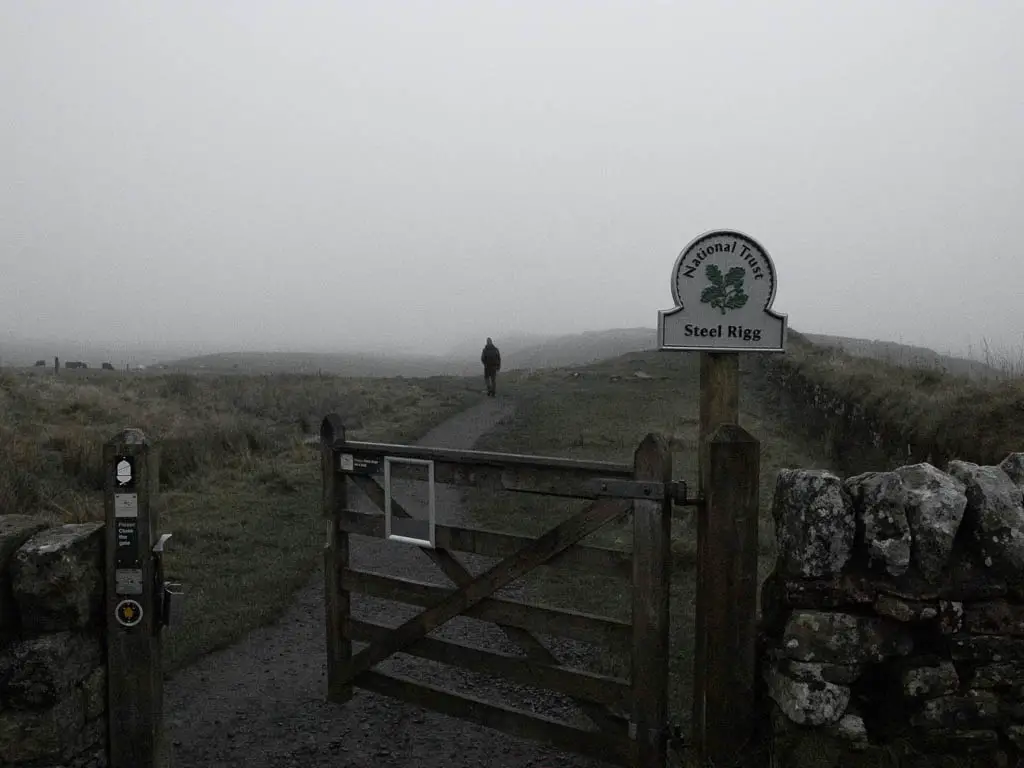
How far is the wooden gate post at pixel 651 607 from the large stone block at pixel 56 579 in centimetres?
285

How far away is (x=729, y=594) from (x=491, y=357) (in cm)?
2273

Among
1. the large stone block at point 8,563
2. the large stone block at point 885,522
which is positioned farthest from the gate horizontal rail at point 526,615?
the large stone block at point 8,563

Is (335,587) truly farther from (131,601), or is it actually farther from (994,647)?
(994,647)

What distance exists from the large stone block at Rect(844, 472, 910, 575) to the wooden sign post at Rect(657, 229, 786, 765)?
522mm

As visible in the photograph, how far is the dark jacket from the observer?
26.2m

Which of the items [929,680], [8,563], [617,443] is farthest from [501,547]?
[617,443]

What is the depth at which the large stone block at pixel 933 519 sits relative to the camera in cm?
349

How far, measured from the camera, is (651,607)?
3.98 metres

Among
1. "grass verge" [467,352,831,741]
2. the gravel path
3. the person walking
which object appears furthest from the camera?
the person walking

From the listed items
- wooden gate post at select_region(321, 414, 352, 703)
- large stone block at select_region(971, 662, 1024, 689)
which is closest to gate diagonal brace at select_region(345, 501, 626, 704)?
wooden gate post at select_region(321, 414, 352, 703)

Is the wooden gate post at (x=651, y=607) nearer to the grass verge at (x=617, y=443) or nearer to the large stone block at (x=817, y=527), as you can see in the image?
the large stone block at (x=817, y=527)

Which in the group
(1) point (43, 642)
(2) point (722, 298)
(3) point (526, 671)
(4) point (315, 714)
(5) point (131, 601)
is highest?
(2) point (722, 298)

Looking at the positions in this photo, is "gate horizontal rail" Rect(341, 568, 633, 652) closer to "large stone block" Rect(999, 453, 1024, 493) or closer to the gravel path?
the gravel path

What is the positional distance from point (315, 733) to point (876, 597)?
359cm
